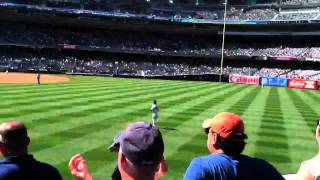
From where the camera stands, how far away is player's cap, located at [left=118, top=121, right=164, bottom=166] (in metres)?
3.56

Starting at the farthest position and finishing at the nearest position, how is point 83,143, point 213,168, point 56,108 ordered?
point 56,108
point 83,143
point 213,168

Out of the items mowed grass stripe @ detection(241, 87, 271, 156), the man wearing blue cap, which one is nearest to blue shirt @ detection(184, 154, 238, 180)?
the man wearing blue cap

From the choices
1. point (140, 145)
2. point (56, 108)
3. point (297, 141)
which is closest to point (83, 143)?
point (297, 141)

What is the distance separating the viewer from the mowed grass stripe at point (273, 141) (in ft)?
49.7

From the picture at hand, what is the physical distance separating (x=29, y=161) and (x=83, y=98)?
26.2m

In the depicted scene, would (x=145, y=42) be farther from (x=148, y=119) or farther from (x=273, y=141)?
(x=273, y=141)

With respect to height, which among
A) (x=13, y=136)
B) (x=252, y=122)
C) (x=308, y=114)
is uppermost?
(x=13, y=136)

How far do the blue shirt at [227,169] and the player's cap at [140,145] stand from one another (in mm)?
1037

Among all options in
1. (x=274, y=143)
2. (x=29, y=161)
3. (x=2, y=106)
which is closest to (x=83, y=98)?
(x=2, y=106)

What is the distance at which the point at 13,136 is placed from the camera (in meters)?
5.06

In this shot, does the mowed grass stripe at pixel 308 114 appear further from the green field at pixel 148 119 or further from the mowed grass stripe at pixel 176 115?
the mowed grass stripe at pixel 176 115

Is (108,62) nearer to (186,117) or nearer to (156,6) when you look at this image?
(156,6)

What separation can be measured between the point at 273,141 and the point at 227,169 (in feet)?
46.8

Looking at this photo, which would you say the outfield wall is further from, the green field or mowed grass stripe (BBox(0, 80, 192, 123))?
mowed grass stripe (BBox(0, 80, 192, 123))
